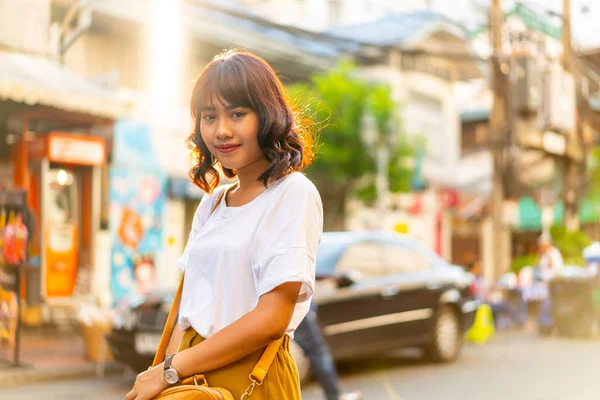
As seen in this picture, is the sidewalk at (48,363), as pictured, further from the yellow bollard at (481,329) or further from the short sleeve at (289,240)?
the short sleeve at (289,240)

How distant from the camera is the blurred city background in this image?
9227 millimetres

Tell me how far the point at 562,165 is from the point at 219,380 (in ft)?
78.4

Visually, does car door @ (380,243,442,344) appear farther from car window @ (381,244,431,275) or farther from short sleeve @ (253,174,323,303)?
short sleeve @ (253,174,323,303)

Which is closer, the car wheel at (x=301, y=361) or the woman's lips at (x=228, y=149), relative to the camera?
the woman's lips at (x=228, y=149)

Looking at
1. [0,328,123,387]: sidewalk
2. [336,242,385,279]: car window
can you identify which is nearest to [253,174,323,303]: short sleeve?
[336,242,385,279]: car window

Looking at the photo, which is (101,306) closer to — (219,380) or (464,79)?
(219,380)

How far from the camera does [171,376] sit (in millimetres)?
1924

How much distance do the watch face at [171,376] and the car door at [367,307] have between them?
660 centimetres

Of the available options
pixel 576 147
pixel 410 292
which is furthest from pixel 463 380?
pixel 576 147

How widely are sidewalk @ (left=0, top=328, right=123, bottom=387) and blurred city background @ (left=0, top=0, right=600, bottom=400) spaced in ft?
0.12

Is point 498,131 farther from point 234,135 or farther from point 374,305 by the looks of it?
point 234,135

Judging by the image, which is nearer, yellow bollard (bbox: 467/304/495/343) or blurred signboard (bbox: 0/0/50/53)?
blurred signboard (bbox: 0/0/50/53)

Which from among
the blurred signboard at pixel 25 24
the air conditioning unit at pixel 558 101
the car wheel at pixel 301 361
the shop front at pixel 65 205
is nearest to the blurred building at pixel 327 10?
the air conditioning unit at pixel 558 101

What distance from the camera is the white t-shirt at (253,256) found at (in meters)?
1.92
